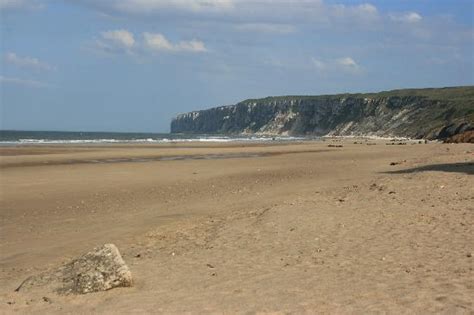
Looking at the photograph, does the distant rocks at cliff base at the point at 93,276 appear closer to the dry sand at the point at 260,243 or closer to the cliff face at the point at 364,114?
the dry sand at the point at 260,243

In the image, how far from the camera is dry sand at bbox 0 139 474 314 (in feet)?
23.8

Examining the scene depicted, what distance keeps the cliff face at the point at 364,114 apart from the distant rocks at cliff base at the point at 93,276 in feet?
201

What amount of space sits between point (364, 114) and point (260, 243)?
425 ft

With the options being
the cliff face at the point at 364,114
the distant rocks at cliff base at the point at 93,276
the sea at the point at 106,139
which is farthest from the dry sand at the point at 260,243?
the sea at the point at 106,139

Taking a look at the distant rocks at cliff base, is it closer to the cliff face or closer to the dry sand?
the dry sand

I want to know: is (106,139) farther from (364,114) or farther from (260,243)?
(260,243)

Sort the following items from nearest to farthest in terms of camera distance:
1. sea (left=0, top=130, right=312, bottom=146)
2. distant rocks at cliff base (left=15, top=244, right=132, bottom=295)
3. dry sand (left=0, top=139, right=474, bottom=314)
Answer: dry sand (left=0, top=139, right=474, bottom=314), distant rocks at cliff base (left=15, top=244, right=132, bottom=295), sea (left=0, top=130, right=312, bottom=146)

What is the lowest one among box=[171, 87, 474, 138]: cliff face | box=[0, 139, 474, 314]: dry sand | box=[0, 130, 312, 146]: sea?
box=[0, 139, 474, 314]: dry sand

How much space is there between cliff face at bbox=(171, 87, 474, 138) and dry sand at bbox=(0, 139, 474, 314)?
5188 centimetres

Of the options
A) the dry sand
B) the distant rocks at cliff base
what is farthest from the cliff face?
the distant rocks at cliff base

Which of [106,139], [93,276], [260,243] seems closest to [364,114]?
[106,139]

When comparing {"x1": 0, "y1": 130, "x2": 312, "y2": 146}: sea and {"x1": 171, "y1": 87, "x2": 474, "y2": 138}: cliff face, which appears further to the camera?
{"x1": 171, "y1": 87, "x2": 474, "y2": 138}: cliff face

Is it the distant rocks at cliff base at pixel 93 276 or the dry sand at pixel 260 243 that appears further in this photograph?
the distant rocks at cliff base at pixel 93 276

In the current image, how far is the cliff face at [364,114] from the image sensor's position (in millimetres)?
98312
